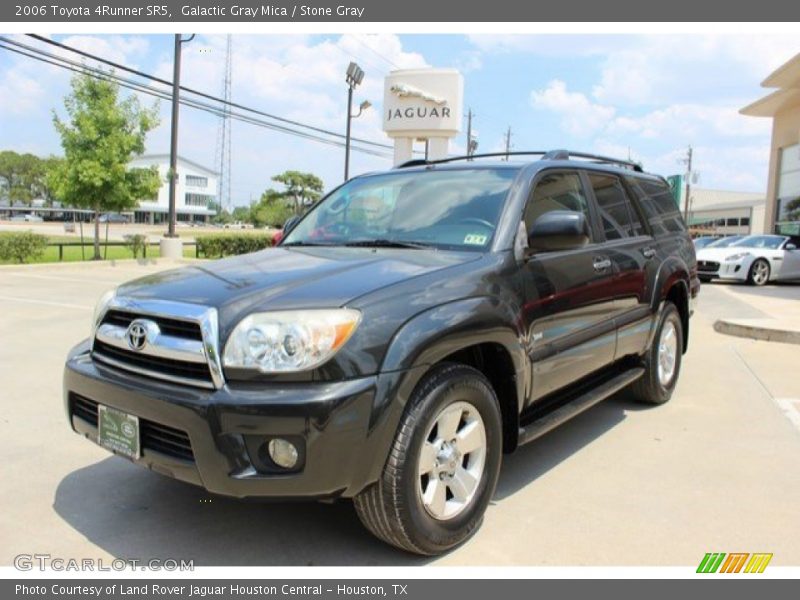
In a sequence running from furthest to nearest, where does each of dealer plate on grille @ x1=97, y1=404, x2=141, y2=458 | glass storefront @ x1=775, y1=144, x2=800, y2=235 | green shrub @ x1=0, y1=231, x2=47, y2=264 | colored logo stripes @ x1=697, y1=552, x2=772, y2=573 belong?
1. glass storefront @ x1=775, y1=144, x2=800, y2=235
2. green shrub @ x1=0, y1=231, x2=47, y2=264
3. colored logo stripes @ x1=697, y1=552, x2=772, y2=573
4. dealer plate on grille @ x1=97, y1=404, x2=141, y2=458

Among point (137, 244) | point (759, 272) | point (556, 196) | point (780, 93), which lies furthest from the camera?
point (780, 93)

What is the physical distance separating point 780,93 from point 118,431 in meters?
30.3

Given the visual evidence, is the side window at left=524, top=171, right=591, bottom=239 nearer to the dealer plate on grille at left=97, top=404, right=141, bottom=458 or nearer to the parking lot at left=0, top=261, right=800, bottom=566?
the parking lot at left=0, top=261, right=800, bottom=566

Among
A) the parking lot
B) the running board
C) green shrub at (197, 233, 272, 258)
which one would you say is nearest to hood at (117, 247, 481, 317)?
the running board

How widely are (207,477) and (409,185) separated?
224cm

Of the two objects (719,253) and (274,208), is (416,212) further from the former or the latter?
(274,208)

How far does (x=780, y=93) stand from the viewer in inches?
1053

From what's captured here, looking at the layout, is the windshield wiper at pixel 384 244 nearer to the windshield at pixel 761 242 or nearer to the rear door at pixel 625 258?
the rear door at pixel 625 258

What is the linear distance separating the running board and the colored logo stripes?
95cm

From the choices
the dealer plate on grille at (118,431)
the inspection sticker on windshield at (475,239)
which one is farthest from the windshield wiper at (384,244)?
the dealer plate on grille at (118,431)

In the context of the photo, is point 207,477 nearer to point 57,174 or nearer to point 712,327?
point 712,327

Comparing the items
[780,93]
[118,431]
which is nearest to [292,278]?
[118,431]

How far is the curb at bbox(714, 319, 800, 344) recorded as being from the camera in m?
8.57

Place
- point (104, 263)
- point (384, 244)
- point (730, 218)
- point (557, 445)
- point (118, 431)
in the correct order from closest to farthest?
point (118, 431)
point (384, 244)
point (557, 445)
point (104, 263)
point (730, 218)
